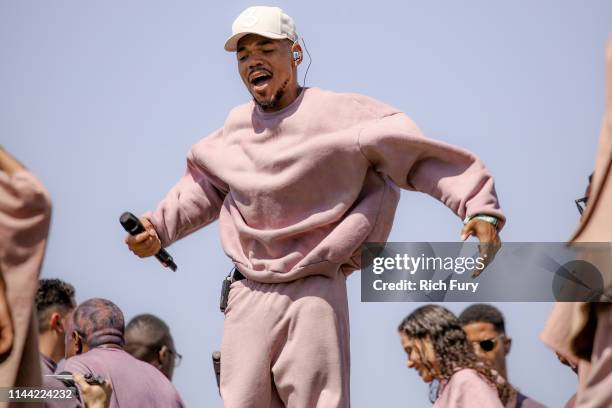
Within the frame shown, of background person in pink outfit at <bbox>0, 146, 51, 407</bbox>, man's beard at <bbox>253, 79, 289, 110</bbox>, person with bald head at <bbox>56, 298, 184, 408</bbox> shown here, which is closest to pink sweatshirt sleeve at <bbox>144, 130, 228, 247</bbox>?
man's beard at <bbox>253, 79, 289, 110</bbox>

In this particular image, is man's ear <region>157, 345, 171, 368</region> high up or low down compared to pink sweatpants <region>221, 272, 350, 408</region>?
down

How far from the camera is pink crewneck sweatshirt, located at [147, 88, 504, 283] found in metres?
8.94

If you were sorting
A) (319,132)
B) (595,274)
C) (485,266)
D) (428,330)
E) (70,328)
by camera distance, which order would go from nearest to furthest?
(595,274)
(485,266)
(319,132)
(428,330)
(70,328)

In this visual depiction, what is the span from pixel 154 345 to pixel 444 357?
8.36 ft

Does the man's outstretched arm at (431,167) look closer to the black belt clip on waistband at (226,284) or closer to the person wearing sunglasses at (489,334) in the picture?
the black belt clip on waistband at (226,284)

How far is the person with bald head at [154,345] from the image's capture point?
11750 mm

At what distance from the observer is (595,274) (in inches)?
297

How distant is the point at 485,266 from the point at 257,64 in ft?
5.18

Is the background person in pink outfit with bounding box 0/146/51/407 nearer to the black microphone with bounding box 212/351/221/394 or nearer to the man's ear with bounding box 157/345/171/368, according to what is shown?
the black microphone with bounding box 212/351/221/394

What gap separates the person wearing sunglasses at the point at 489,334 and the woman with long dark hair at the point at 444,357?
1.16 m

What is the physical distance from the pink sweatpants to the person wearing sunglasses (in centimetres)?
228

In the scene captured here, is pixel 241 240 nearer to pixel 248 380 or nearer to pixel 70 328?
pixel 248 380

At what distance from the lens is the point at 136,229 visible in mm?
9336

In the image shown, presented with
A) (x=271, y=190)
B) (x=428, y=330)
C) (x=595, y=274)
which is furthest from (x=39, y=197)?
(x=428, y=330)
